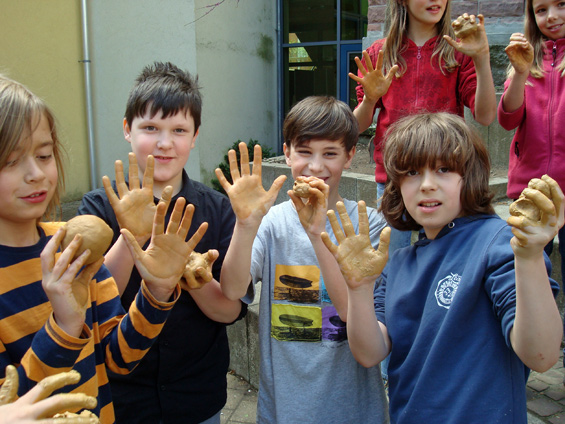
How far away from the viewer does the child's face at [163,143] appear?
1958 millimetres

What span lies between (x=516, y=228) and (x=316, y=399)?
947 mm

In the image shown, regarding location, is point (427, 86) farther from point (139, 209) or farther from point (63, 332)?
point (63, 332)

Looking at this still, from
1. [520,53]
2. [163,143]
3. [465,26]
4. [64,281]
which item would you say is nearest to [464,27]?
[465,26]

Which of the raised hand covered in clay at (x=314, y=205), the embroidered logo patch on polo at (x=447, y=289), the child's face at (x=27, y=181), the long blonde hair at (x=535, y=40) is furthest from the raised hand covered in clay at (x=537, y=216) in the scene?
the long blonde hair at (x=535, y=40)

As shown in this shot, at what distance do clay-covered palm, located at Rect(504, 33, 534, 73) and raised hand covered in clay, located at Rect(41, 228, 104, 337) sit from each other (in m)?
1.98

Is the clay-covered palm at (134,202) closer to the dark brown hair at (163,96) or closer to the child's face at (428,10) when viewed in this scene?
the dark brown hair at (163,96)

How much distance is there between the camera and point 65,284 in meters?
1.25

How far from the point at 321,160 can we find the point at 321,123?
0.14m

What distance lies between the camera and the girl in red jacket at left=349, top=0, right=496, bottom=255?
2463 mm

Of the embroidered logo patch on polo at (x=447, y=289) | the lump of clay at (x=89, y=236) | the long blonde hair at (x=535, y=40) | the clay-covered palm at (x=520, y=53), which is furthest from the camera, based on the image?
the long blonde hair at (x=535, y=40)

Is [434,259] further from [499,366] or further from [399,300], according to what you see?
[499,366]

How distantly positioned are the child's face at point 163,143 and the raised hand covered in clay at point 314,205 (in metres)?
0.50

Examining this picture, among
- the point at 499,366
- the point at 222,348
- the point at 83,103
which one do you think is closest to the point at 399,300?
the point at 499,366

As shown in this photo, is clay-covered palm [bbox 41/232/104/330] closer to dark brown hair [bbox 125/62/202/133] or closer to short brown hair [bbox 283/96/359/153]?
dark brown hair [bbox 125/62/202/133]
